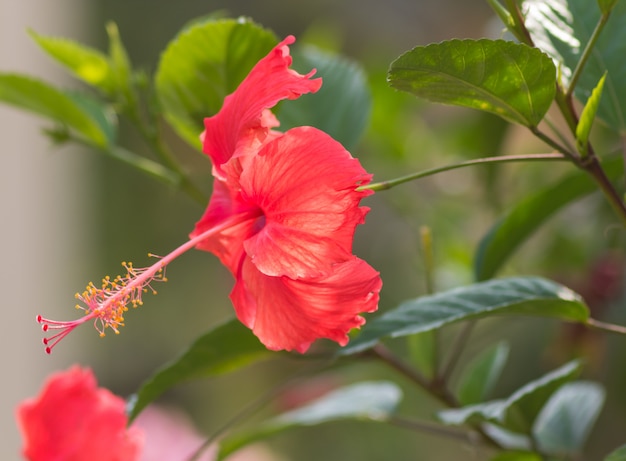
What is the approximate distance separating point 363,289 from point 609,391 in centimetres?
64

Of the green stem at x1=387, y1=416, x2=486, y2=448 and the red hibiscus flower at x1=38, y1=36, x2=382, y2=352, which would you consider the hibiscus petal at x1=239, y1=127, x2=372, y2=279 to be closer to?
the red hibiscus flower at x1=38, y1=36, x2=382, y2=352

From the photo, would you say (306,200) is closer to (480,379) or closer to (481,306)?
(481,306)

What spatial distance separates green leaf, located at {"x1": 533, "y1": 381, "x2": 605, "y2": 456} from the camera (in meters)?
0.59

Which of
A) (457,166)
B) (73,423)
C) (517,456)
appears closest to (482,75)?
(457,166)

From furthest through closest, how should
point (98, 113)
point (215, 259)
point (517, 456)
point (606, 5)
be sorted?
1. point (215, 259)
2. point (98, 113)
3. point (517, 456)
4. point (606, 5)

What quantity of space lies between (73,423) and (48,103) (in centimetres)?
22

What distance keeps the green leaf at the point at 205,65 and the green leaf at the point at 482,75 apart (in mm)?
147

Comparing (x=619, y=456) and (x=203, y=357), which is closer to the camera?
(x=619, y=456)

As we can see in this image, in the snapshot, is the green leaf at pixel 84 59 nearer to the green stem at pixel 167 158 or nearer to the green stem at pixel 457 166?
the green stem at pixel 167 158

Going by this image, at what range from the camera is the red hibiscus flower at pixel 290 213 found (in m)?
0.37

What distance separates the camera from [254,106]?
0.39m

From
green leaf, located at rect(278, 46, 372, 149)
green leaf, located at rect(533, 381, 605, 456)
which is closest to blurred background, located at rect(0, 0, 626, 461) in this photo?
green leaf, located at rect(533, 381, 605, 456)

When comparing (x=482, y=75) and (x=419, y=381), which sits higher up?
(x=482, y=75)

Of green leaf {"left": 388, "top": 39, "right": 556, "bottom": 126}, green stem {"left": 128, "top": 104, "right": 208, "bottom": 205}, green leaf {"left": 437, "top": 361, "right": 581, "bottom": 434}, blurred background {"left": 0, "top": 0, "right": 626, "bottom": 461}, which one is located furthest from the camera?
blurred background {"left": 0, "top": 0, "right": 626, "bottom": 461}
